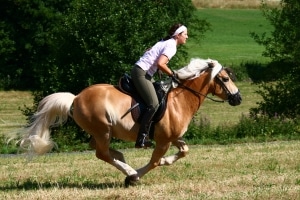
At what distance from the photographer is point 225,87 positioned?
1244cm

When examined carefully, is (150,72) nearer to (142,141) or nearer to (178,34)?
(178,34)

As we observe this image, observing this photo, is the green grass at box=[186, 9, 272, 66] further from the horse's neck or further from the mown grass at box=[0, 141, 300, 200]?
the horse's neck

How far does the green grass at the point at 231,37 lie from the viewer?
65.9m

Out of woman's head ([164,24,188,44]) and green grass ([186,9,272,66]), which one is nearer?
woman's head ([164,24,188,44])

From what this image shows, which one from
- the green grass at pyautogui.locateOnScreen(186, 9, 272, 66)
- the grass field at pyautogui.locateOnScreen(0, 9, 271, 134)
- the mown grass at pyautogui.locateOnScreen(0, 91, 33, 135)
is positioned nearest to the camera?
the mown grass at pyautogui.locateOnScreen(0, 91, 33, 135)

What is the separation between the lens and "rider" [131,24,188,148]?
1173 centimetres

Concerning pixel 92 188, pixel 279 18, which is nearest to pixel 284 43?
pixel 279 18

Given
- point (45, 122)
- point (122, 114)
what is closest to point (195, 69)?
point (122, 114)

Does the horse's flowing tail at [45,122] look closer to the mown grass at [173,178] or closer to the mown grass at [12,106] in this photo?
the mown grass at [173,178]

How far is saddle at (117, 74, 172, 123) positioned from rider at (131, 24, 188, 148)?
0.11 metres

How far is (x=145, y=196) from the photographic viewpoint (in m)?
10.4

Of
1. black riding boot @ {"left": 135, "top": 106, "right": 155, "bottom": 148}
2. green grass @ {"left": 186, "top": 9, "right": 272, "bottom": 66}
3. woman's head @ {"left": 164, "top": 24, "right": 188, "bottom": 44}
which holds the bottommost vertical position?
green grass @ {"left": 186, "top": 9, "right": 272, "bottom": 66}

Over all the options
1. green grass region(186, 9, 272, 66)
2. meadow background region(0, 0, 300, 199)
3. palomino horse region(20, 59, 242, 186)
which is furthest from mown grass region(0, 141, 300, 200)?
green grass region(186, 9, 272, 66)

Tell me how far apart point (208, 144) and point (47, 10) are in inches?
1192
